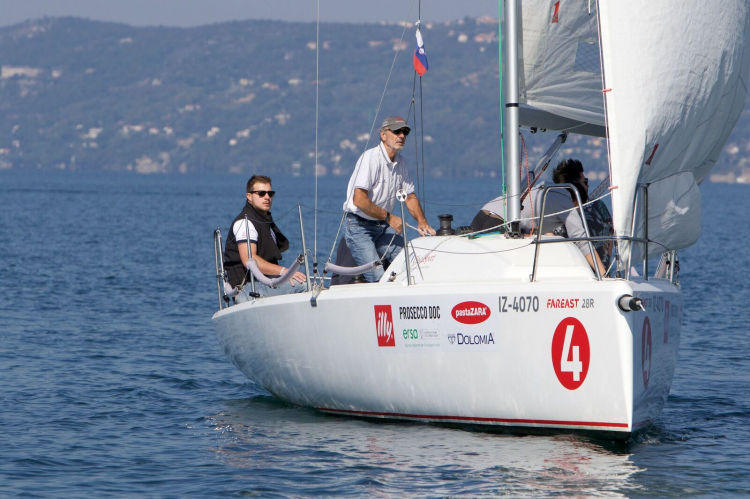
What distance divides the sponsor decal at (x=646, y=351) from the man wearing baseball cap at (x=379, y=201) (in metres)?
2.00

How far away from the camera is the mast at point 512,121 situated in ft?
25.7

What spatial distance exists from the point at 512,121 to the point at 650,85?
118cm

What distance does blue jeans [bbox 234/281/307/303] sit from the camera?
870cm

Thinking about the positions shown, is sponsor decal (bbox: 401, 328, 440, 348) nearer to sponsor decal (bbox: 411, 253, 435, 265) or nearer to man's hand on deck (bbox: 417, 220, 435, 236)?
sponsor decal (bbox: 411, 253, 435, 265)

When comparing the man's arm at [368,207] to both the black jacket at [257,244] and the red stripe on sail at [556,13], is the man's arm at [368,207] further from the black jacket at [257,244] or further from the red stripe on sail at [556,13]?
the red stripe on sail at [556,13]

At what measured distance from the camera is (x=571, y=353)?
686cm

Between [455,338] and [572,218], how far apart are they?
125cm

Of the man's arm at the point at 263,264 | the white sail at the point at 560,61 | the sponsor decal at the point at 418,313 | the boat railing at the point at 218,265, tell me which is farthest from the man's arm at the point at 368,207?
the boat railing at the point at 218,265

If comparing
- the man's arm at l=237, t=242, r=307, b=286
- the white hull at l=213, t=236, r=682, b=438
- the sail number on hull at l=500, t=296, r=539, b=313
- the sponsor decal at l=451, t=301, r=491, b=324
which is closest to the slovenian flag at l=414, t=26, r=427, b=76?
the white hull at l=213, t=236, r=682, b=438

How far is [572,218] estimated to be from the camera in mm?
7750

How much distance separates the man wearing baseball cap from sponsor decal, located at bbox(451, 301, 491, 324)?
123 cm

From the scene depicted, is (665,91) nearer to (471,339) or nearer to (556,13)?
(556,13)

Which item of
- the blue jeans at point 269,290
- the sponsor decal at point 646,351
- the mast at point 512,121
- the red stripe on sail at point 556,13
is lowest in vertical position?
the sponsor decal at point 646,351

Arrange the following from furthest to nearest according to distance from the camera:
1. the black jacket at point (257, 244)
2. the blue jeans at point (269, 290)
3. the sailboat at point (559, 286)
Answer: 1. the black jacket at point (257, 244)
2. the blue jeans at point (269, 290)
3. the sailboat at point (559, 286)
